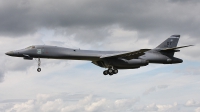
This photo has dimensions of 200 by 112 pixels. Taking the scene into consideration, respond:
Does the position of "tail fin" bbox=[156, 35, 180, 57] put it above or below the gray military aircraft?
above

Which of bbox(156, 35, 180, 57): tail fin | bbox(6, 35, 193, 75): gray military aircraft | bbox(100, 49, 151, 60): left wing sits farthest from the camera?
bbox(156, 35, 180, 57): tail fin

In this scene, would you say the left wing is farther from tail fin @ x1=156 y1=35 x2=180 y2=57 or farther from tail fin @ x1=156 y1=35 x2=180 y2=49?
tail fin @ x1=156 y1=35 x2=180 y2=49

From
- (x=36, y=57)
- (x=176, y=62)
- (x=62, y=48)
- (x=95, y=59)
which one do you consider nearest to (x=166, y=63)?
(x=176, y=62)

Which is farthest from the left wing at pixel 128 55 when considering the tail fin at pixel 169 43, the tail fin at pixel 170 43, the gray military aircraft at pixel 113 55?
the tail fin at pixel 169 43

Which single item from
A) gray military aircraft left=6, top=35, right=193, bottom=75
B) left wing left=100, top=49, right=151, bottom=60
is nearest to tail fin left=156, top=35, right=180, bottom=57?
gray military aircraft left=6, top=35, right=193, bottom=75

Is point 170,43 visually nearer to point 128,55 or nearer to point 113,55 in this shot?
point 128,55

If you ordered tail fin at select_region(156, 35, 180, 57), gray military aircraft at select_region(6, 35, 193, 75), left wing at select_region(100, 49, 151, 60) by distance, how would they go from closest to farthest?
gray military aircraft at select_region(6, 35, 193, 75), left wing at select_region(100, 49, 151, 60), tail fin at select_region(156, 35, 180, 57)

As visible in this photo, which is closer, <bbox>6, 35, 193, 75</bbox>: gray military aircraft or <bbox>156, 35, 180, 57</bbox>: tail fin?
<bbox>6, 35, 193, 75</bbox>: gray military aircraft

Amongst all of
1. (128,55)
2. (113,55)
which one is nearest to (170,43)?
(128,55)

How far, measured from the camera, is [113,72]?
56.4 meters

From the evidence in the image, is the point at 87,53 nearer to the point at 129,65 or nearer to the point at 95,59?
the point at 95,59

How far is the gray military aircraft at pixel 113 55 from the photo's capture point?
5172 centimetres

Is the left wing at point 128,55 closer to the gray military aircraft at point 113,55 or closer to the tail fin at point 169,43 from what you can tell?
the gray military aircraft at point 113,55

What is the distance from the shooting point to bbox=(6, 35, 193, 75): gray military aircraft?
51.7m
